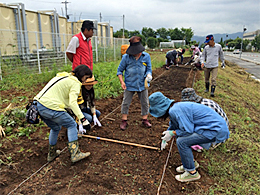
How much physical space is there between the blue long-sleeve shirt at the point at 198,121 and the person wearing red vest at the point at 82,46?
2.14 m

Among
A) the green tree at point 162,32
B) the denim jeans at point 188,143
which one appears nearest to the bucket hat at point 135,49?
the denim jeans at point 188,143

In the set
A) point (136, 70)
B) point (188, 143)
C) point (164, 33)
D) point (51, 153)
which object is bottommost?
point (51, 153)

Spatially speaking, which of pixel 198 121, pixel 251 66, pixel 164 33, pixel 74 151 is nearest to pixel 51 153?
pixel 74 151

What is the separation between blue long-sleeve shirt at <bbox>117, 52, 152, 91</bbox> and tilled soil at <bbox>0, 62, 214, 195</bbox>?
88cm

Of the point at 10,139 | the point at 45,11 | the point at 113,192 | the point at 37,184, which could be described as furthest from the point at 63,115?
the point at 45,11

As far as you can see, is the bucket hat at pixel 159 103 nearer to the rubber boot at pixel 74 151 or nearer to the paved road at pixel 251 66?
the rubber boot at pixel 74 151

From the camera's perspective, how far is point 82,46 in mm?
3633

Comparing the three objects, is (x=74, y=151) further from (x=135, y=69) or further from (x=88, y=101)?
(x=135, y=69)

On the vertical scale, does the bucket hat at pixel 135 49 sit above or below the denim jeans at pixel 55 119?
above

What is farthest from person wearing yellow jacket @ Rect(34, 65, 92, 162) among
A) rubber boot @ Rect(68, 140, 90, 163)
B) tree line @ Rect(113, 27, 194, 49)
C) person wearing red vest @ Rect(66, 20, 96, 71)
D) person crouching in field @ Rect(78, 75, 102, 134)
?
tree line @ Rect(113, 27, 194, 49)

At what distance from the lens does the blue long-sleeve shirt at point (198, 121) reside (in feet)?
7.23

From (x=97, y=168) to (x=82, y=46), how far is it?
2127mm

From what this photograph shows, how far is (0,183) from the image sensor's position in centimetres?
248

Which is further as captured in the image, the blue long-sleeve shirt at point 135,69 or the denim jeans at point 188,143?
the blue long-sleeve shirt at point 135,69
